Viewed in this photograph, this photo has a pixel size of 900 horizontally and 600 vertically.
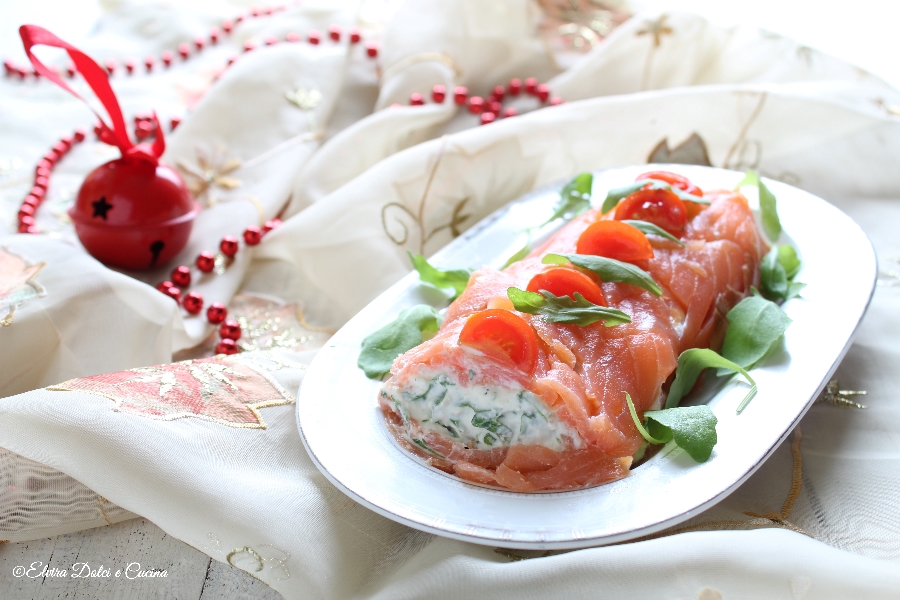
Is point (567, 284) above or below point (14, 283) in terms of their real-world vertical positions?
above

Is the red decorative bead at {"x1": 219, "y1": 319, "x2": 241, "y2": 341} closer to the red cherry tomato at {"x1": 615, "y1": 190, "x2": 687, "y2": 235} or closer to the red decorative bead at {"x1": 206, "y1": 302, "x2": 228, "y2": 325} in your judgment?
the red decorative bead at {"x1": 206, "y1": 302, "x2": 228, "y2": 325}

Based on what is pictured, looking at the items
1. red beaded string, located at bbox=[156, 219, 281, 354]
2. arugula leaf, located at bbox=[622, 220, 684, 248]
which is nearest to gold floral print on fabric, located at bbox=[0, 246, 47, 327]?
red beaded string, located at bbox=[156, 219, 281, 354]

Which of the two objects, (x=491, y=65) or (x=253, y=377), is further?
(x=491, y=65)

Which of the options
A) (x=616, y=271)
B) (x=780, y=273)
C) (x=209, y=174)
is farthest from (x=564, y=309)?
(x=209, y=174)

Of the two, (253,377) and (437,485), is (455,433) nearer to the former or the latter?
(437,485)

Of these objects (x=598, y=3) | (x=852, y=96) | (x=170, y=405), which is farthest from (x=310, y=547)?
(x=598, y=3)

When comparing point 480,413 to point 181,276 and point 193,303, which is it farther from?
point 181,276
